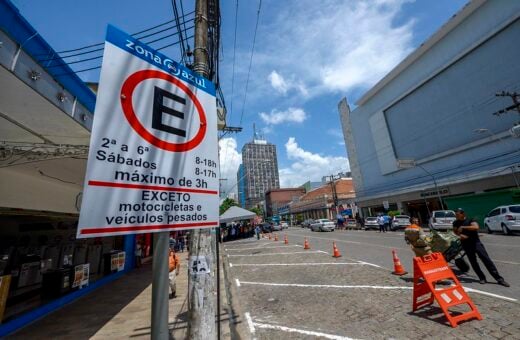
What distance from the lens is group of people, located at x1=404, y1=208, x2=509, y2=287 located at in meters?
5.74

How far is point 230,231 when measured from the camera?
33531mm

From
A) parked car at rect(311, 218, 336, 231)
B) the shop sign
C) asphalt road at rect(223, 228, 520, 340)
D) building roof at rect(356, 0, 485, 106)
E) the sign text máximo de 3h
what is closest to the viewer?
the sign text máximo de 3h

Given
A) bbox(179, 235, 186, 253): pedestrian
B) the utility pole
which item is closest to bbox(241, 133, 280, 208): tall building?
bbox(179, 235, 186, 253): pedestrian

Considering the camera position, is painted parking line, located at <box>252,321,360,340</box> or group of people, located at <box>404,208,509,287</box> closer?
painted parking line, located at <box>252,321,360,340</box>

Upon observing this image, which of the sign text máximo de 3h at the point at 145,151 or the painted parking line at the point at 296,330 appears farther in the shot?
the painted parking line at the point at 296,330

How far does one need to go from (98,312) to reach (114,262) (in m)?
5.05

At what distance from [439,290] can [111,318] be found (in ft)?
22.8

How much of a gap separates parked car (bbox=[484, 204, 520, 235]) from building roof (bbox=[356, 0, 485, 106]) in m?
24.9

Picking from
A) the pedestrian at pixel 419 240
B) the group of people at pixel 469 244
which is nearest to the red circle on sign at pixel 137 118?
the pedestrian at pixel 419 240

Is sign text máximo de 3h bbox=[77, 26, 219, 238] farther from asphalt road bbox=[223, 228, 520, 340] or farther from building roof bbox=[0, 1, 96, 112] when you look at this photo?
asphalt road bbox=[223, 228, 520, 340]

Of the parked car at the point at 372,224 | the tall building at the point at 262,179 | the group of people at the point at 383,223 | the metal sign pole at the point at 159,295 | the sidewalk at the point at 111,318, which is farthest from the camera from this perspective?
the tall building at the point at 262,179

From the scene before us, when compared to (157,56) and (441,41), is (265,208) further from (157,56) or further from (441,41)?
(157,56)

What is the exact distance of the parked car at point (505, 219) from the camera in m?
15.0

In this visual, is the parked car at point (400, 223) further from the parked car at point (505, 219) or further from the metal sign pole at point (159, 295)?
the metal sign pole at point (159, 295)
